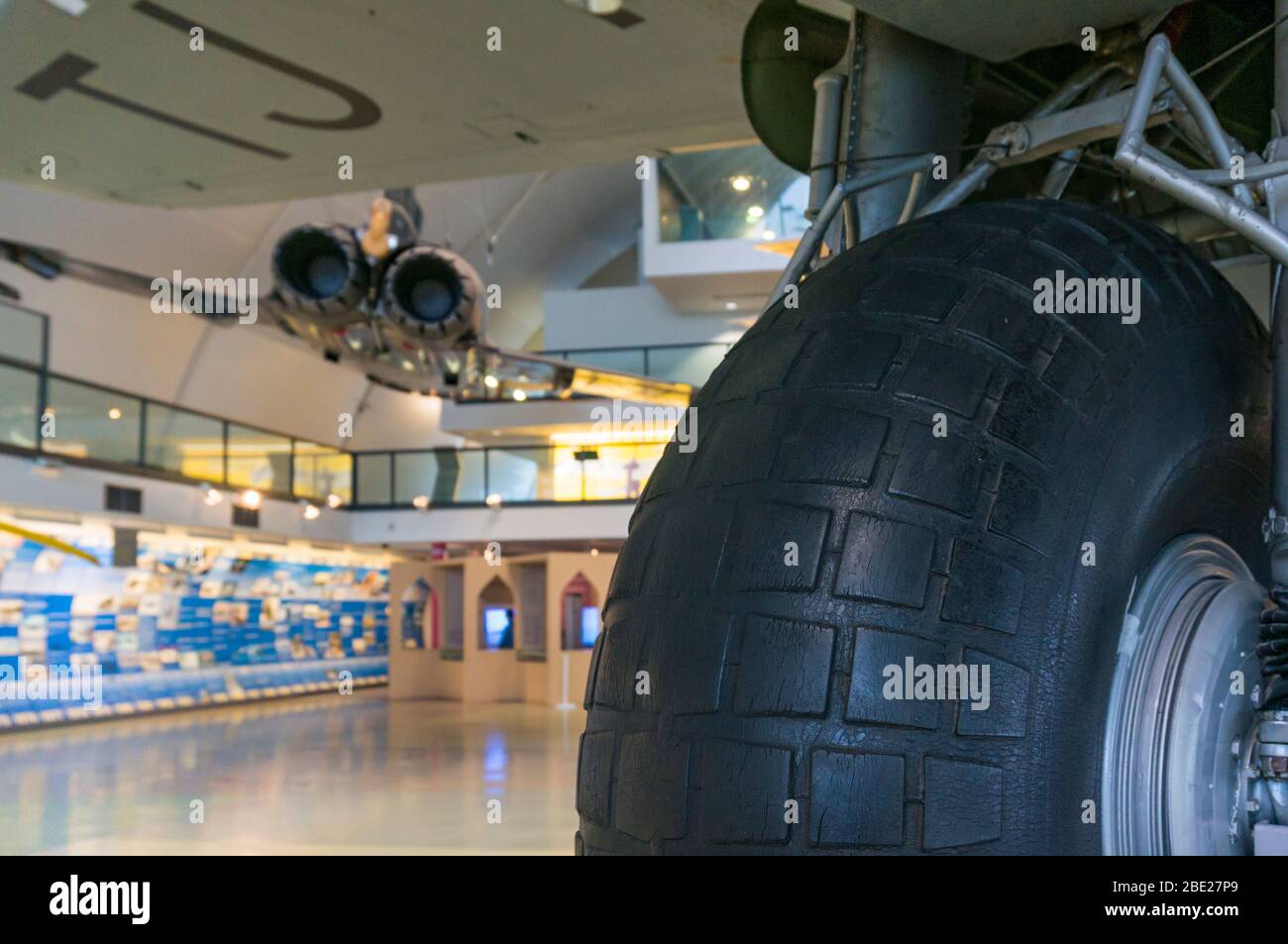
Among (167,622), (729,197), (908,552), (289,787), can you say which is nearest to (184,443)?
(167,622)

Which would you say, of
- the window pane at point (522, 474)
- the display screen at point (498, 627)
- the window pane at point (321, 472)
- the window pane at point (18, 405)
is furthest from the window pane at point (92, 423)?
the display screen at point (498, 627)

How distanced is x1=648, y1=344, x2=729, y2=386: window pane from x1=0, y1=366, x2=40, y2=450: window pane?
14.8 metres

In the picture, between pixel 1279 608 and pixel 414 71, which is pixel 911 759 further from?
pixel 414 71

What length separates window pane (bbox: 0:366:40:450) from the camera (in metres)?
15.6

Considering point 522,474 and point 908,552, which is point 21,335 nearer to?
point 522,474

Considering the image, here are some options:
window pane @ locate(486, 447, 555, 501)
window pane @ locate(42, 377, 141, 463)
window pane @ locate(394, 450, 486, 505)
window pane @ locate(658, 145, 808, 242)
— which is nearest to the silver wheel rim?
window pane @ locate(42, 377, 141, 463)

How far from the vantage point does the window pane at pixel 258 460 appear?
22.0 metres

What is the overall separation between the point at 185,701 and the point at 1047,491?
72.4 feet

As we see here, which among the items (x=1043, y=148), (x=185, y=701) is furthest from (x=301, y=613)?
(x=1043, y=148)

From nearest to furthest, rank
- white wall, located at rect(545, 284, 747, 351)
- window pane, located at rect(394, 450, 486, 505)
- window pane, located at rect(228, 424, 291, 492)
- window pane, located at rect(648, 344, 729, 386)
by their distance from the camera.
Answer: window pane, located at rect(228, 424, 291, 492) < window pane, located at rect(394, 450, 486, 505) < window pane, located at rect(648, 344, 729, 386) < white wall, located at rect(545, 284, 747, 351)

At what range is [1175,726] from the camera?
1203 millimetres

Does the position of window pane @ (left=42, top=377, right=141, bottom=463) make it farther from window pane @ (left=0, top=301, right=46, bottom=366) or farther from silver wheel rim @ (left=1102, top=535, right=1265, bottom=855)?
silver wheel rim @ (left=1102, top=535, right=1265, bottom=855)

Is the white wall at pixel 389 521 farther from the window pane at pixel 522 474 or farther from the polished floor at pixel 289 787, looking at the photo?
the polished floor at pixel 289 787

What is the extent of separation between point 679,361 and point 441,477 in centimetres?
627
